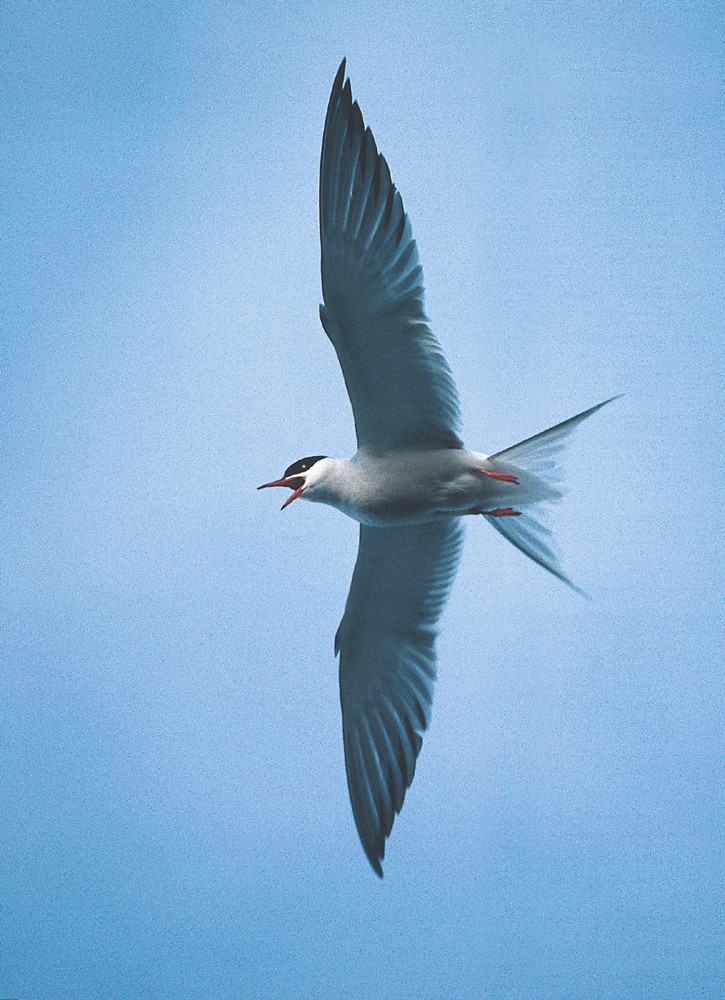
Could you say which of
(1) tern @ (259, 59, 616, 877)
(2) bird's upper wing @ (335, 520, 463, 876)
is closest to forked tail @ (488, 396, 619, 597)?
(1) tern @ (259, 59, 616, 877)

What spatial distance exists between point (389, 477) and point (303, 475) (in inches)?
3.8

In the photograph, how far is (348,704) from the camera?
1.07 m

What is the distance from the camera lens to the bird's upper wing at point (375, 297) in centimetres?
87

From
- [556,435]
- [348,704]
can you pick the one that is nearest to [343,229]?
[556,435]

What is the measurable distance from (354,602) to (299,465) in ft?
0.66

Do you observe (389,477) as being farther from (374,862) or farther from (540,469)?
(374,862)

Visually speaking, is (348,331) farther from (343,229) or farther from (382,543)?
(382,543)

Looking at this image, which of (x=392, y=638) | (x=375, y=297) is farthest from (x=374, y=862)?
(x=375, y=297)

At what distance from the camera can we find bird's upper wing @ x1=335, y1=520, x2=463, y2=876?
104cm

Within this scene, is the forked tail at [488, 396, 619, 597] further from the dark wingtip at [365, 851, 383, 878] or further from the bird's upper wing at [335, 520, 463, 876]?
the dark wingtip at [365, 851, 383, 878]

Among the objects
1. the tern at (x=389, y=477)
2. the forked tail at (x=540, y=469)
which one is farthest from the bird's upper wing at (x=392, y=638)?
the forked tail at (x=540, y=469)

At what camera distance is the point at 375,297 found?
893 mm

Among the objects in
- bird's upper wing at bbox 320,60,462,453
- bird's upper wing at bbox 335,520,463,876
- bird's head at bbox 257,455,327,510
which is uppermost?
bird's upper wing at bbox 320,60,462,453

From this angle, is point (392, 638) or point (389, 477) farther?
point (392, 638)
